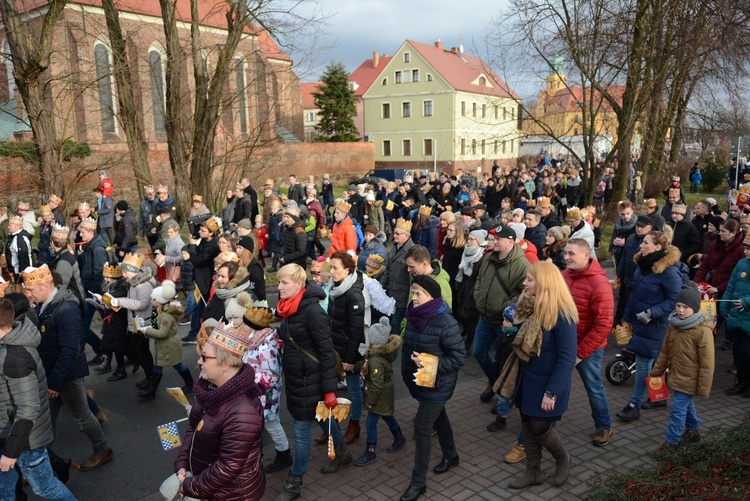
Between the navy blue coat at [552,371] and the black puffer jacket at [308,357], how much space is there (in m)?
1.50

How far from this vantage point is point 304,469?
15.8 ft

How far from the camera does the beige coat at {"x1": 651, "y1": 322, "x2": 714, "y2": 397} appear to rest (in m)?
5.15

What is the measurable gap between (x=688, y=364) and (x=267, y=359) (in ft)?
11.8

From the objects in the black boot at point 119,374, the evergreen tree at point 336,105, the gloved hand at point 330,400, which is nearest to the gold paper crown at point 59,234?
the black boot at point 119,374

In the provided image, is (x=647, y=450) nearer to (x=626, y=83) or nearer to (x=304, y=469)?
(x=304, y=469)

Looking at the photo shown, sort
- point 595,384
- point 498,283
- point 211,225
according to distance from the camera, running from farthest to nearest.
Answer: point 211,225
point 498,283
point 595,384

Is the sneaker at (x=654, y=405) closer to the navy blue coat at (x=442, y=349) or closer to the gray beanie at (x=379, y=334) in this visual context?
the navy blue coat at (x=442, y=349)

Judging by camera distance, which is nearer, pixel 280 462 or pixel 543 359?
pixel 543 359

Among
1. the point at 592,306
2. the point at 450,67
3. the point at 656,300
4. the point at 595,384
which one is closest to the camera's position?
the point at 592,306

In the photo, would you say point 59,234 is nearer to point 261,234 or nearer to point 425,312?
point 425,312

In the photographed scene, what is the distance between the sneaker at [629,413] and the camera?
5.98m

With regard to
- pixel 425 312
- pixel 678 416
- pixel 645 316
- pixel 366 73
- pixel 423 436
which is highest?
pixel 366 73

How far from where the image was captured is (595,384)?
5.41 meters

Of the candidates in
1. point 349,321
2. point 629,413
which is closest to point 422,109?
point 629,413
